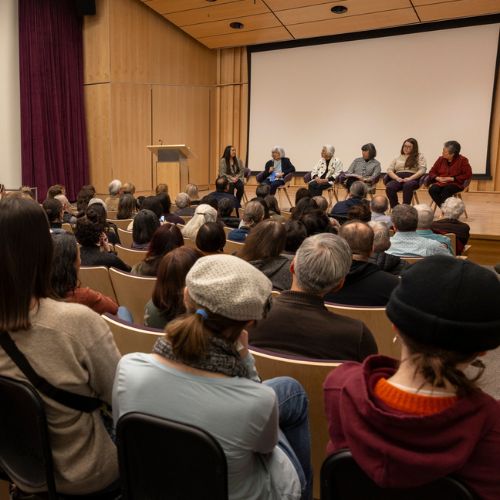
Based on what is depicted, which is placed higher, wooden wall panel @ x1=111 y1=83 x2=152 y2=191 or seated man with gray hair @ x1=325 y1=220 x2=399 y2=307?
wooden wall panel @ x1=111 y1=83 x2=152 y2=191

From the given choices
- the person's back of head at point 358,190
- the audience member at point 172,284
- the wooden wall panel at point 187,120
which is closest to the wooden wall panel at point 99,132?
the wooden wall panel at point 187,120

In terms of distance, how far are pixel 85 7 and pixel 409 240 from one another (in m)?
8.05

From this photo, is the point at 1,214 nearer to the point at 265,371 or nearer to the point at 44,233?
the point at 44,233

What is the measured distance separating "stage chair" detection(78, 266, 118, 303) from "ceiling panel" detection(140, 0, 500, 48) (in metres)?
7.44

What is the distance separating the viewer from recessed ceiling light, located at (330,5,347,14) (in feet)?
28.0

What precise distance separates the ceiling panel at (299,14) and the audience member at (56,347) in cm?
850

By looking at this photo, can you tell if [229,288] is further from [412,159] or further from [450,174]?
[412,159]

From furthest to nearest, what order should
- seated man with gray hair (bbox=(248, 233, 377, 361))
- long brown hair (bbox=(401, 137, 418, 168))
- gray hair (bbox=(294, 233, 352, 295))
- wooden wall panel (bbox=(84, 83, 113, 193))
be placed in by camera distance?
wooden wall panel (bbox=(84, 83, 113, 193))
long brown hair (bbox=(401, 137, 418, 168))
gray hair (bbox=(294, 233, 352, 295))
seated man with gray hair (bbox=(248, 233, 377, 361))

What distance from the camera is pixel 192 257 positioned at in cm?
201

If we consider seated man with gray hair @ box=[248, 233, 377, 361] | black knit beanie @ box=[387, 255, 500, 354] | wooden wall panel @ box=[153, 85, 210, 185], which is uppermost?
wooden wall panel @ box=[153, 85, 210, 185]

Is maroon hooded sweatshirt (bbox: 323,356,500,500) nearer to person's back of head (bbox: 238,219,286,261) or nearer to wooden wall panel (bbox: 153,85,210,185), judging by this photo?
person's back of head (bbox: 238,219,286,261)

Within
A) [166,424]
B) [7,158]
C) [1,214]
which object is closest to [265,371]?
[166,424]

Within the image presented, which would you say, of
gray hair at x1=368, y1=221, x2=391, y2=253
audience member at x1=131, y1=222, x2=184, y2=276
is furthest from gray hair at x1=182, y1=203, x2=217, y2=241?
gray hair at x1=368, y1=221, x2=391, y2=253

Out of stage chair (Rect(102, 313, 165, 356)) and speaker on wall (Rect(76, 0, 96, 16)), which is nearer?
stage chair (Rect(102, 313, 165, 356))
